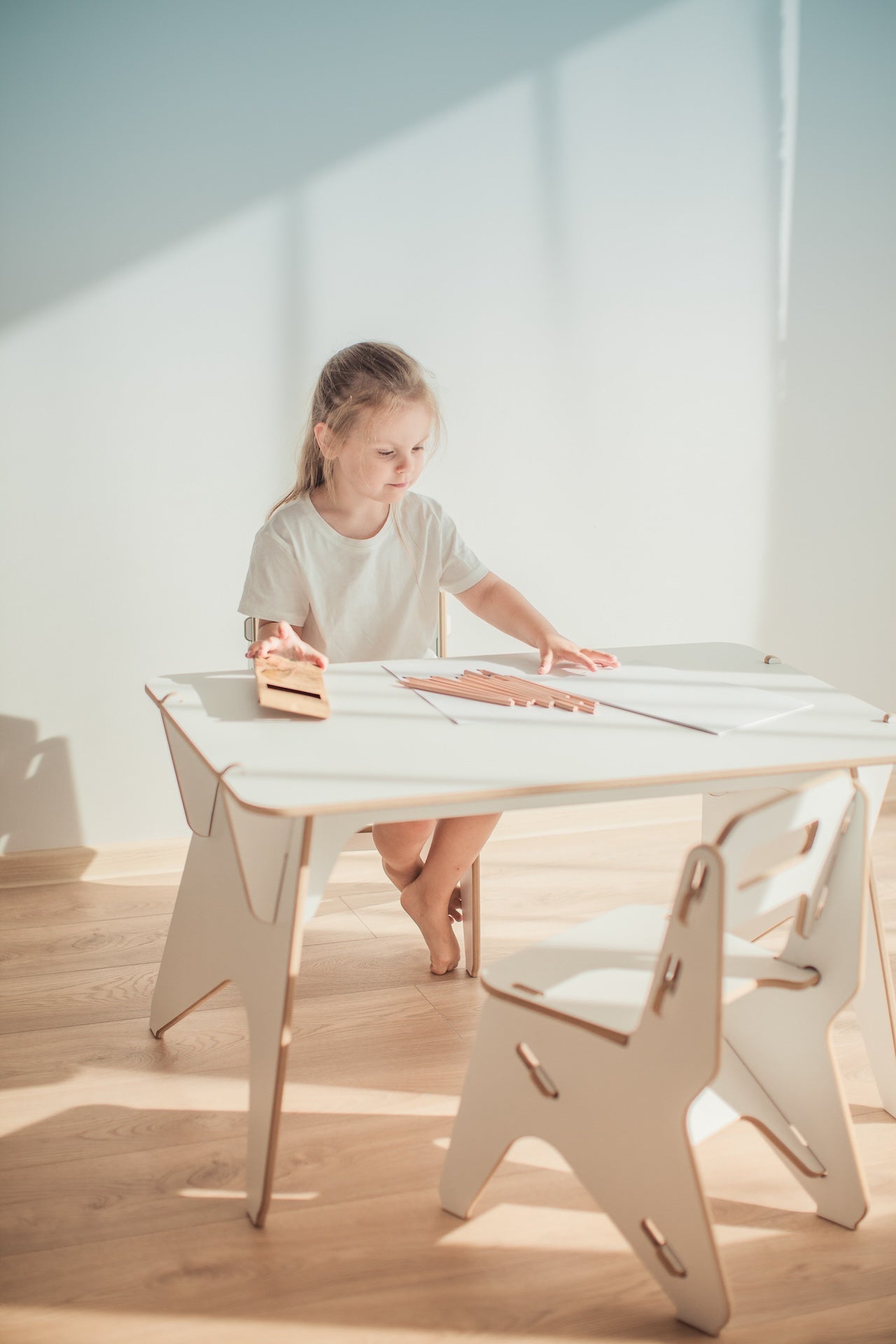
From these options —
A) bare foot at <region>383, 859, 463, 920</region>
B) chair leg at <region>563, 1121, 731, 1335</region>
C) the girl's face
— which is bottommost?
chair leg at <region>563, 1121, 731, 1335</region>

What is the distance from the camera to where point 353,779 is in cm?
138

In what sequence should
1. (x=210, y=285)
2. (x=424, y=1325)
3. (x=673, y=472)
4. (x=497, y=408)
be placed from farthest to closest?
(x=673, y=472) < (x=497, y=408) < (x=210, y=285) < (x=424, y=1325)

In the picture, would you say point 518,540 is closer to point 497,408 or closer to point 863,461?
point 497,408

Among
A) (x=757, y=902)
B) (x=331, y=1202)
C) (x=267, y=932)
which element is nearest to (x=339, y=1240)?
(x=331, y=1202)

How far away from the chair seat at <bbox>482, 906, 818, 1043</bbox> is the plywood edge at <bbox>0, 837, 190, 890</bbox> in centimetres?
145

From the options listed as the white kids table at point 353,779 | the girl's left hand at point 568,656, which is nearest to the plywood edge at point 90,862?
the white kids table at point 353,779

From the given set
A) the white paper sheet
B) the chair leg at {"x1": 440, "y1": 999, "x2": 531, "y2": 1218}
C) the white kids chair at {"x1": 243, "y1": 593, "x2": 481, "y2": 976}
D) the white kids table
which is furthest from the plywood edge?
the chair leg at {"x1": 440, "y1": 999, "x2": 531, "y2": 1218}

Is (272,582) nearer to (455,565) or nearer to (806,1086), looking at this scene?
(455,565)

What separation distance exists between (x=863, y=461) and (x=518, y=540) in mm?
994

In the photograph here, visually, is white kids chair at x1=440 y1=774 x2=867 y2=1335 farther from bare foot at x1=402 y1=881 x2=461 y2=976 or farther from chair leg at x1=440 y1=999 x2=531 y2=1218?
bare foot at x1=402 y1=881 x2=461 y2=976

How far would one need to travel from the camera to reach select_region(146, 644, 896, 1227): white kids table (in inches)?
54.1

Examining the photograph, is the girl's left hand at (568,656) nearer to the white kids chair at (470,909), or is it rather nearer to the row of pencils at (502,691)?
the row of pencils at (502,691)

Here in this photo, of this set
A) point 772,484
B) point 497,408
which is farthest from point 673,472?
point 497,408

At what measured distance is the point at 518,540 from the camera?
2914 millimetres
